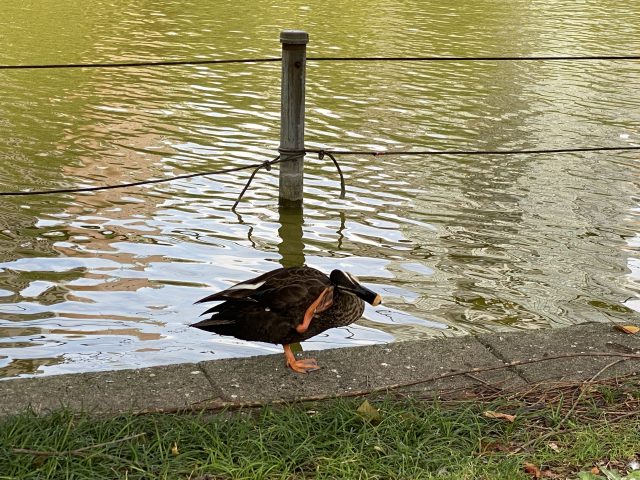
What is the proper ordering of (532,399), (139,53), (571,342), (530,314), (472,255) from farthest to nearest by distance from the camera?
(139,53), (472,255), (530,314), (571,342), (532,399)

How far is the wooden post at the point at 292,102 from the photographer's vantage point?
744 cm

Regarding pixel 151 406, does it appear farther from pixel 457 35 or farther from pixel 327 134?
pixel 457 35

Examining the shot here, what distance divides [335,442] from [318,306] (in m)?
0.83

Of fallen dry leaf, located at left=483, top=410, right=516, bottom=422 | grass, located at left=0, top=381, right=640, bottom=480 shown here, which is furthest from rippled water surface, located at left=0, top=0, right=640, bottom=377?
fallen dry leaf, located at left=483, top=410, right=516, bottom=422

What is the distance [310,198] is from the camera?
336 inches

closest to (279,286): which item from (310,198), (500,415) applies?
(500,415)

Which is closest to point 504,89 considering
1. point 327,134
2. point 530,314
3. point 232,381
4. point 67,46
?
point 327,134

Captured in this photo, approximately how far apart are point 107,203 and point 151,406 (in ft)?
14.7

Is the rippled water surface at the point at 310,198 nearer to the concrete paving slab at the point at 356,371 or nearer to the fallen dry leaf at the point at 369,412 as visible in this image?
the concrete paving slab at the point at 356,371

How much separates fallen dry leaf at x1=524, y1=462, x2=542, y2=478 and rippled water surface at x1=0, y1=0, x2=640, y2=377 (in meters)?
2.29

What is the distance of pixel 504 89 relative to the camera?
13547 mm

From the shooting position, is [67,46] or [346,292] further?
[67,46]

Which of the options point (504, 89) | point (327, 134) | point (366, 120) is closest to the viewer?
point (327, 134)

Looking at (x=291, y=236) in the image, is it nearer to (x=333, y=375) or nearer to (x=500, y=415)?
(x=333, y=375)
